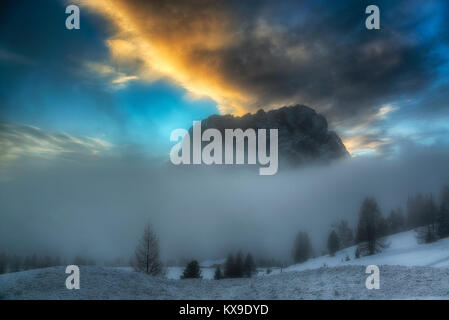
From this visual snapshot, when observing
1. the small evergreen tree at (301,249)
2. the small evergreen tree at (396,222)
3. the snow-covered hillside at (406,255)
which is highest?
the small evergreen tree at (396,222)

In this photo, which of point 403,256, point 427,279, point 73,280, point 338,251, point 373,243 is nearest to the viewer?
point 73,280

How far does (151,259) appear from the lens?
32750 millimetres

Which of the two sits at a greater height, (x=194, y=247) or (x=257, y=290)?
(x=257, y=290)

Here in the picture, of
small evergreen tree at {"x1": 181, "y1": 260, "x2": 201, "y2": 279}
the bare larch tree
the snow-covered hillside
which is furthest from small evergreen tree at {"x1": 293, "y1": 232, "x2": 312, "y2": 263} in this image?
the bare larch tree

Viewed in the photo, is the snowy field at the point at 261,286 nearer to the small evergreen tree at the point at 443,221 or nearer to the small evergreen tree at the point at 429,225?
the small evergreen tree at the point at 429,225

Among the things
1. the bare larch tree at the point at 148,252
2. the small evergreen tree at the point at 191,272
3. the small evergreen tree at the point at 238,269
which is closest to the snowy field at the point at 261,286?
the bare larch tree at the point at 148,252

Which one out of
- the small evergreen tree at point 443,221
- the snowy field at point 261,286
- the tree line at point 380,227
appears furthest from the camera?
the small evergreen tree at point 443,221

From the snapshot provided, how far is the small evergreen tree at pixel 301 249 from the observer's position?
69.6 meters

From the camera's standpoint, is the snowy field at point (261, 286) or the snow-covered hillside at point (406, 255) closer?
the snowy field at point (261, 286)

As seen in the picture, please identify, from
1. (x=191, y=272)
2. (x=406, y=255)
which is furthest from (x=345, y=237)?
(x=191, y=272)

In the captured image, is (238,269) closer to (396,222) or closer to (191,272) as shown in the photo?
(191,272)
